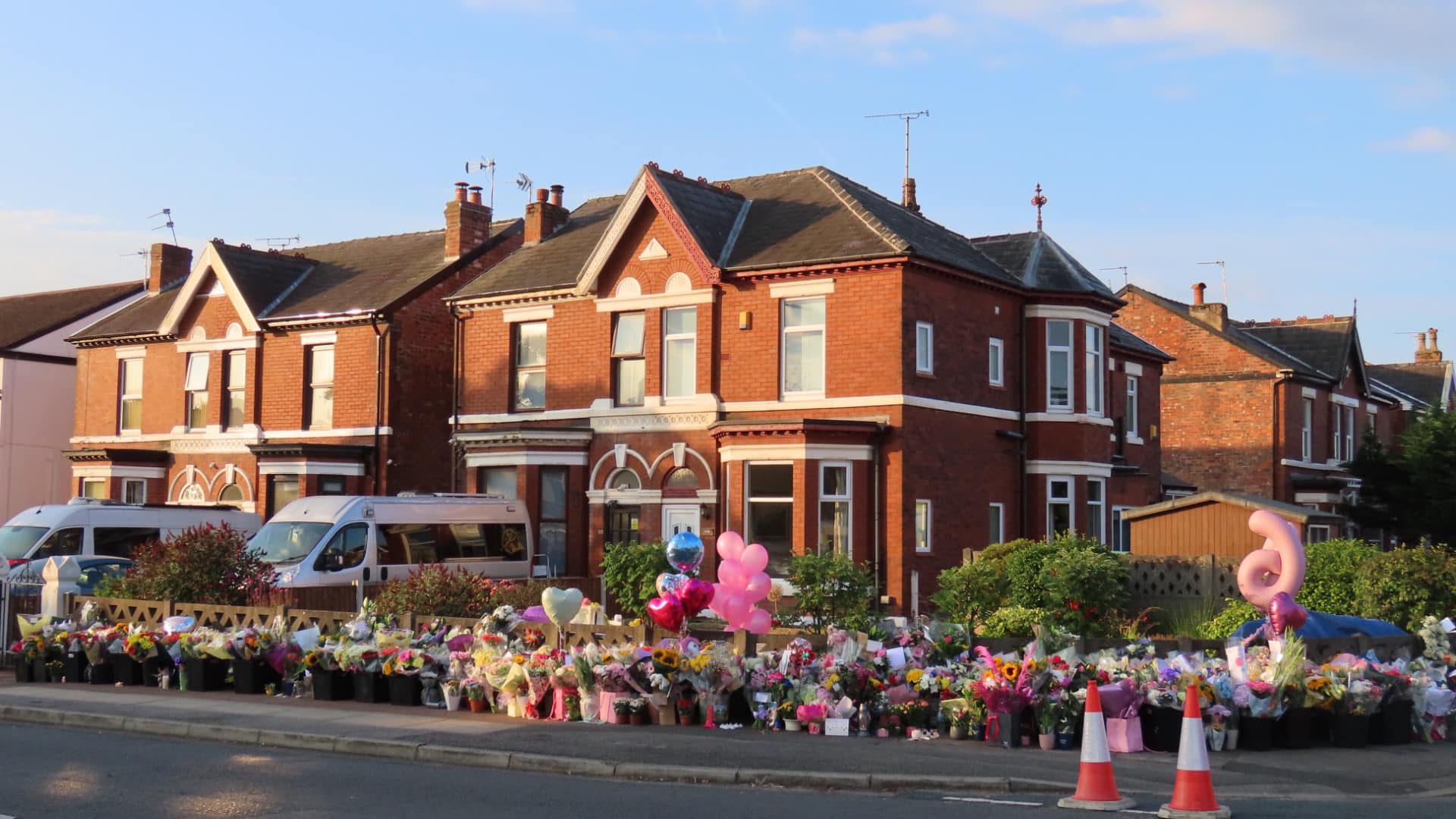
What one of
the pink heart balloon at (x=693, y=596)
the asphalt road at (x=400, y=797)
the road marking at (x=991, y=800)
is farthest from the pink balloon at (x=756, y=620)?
the road marking at (x=991, y=800)

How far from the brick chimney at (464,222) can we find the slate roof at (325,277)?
28 centimetres

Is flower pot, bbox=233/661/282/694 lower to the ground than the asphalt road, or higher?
higher

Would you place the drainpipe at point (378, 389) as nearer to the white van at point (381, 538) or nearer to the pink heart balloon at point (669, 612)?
the white van at point (381, 538)

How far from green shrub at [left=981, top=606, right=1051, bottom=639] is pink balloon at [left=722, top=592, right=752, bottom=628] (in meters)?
3.47

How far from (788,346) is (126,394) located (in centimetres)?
1958

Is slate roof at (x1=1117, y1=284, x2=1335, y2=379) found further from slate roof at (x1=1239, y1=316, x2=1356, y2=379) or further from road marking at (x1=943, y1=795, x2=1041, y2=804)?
road marking at (x1=943, y1=795, x2=1041, y2=804)

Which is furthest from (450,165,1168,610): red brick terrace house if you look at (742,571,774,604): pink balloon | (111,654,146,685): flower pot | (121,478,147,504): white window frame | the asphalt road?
the asphalt road

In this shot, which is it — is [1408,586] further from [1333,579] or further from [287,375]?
[287,375]

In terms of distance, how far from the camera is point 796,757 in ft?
40.7

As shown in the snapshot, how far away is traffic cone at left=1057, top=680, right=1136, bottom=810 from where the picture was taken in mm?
10227

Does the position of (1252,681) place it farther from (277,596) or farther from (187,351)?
(187,351)

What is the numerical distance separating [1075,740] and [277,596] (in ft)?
40.2

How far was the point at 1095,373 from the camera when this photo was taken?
3008 centimetres

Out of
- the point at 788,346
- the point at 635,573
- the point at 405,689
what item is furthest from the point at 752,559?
the point at 788,346
